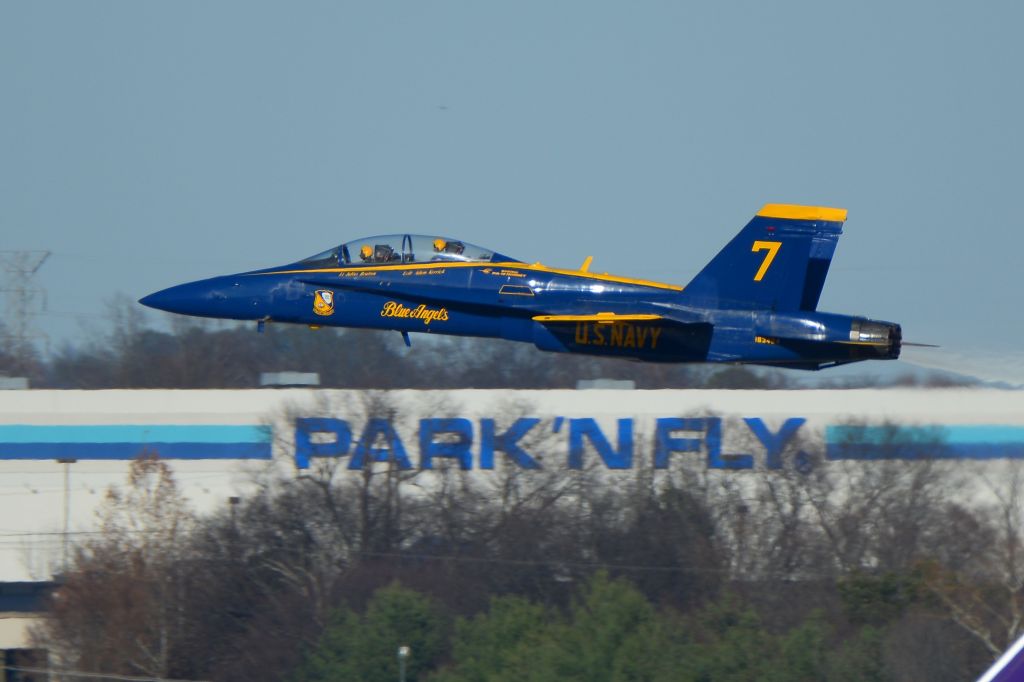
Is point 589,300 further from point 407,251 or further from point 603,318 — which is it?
point 407,251

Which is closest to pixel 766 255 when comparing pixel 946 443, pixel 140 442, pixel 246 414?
pixel 946 443

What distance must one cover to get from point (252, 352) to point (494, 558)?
74.5ft

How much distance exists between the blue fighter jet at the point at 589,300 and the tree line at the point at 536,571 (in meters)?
A: 12.5

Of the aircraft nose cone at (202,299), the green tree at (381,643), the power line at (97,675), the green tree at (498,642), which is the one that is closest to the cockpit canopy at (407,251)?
the aircraft nose cone at (202,299)

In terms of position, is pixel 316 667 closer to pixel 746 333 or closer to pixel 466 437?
pixel 466 437

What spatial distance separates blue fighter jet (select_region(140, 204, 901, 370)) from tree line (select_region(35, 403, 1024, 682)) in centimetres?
1252

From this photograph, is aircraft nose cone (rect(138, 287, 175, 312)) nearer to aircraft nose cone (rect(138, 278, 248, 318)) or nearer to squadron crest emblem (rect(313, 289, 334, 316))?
aircraft nose cone (rect(138, 278, 248, 318))

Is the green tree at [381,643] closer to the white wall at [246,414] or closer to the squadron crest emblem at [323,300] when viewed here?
the white wall at [246,414]

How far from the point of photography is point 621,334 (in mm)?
21438

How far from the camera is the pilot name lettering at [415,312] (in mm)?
22594

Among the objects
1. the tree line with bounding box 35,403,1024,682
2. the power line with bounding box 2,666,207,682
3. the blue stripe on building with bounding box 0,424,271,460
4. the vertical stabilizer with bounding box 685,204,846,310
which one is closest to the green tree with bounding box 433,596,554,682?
the tree line with bounding box 35,403,1024,682

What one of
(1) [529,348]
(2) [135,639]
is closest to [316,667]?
(2) [135,639]

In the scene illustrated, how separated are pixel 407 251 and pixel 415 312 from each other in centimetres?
105

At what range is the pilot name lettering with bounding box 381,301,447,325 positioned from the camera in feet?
74.1
